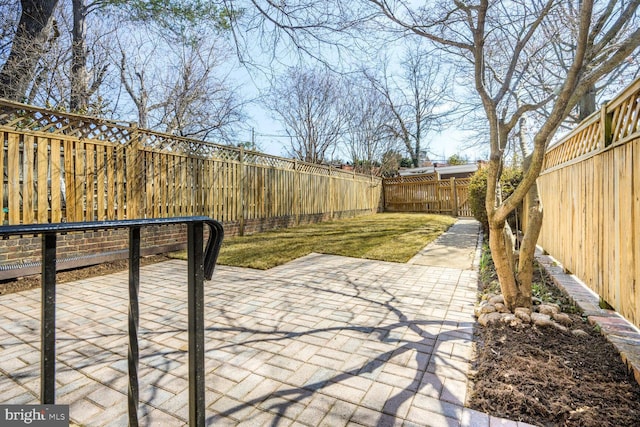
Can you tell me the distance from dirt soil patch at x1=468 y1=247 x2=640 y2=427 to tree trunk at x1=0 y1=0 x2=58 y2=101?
339 inches

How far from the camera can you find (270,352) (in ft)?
7.48

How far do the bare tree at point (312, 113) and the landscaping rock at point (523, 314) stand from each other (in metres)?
12.9

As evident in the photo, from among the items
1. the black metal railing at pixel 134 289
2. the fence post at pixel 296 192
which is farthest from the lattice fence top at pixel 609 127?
the fence post at pixel 296 192

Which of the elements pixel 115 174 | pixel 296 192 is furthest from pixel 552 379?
pixel 296 192

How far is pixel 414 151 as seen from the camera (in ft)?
76.2

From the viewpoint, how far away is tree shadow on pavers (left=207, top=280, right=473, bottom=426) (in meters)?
1.62

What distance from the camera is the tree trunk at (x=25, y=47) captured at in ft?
19.5

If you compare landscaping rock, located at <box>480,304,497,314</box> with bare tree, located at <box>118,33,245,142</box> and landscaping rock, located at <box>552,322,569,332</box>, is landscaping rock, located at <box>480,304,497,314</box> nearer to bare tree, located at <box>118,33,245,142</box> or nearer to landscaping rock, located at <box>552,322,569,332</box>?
landscaping rock, located at <box>552,322,569,332</box>

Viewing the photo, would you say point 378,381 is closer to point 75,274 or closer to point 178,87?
point 75,274

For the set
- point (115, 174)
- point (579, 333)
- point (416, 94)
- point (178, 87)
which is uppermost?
point (416, 94)

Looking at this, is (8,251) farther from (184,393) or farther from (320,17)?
(320,17)

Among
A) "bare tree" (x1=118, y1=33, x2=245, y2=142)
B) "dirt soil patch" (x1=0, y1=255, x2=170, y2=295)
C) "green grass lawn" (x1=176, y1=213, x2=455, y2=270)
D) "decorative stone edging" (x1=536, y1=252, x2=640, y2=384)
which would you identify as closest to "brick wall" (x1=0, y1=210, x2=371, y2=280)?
"dirt soil patch" (x1=0, y1=255, x2=170, y2=295)

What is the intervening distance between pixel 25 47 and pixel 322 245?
6823 millimetres

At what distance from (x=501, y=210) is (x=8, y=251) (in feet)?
17.9
